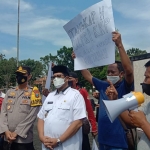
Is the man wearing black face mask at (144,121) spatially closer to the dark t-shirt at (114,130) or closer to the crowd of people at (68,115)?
the crowd of people at (68,115)

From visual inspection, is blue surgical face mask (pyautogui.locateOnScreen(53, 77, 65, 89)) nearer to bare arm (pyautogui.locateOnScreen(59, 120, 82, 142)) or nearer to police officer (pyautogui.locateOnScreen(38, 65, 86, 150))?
police officer (pyautogui.locateOnScreen(38, 65, 86, 150))

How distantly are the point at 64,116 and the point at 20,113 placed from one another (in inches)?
44.7

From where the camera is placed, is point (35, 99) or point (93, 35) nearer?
point (93, 35)

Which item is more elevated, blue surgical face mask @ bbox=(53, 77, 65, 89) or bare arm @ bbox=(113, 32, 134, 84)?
bare arm @ bbox=(113, 32, 134, 84)

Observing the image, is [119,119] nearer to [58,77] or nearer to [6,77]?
[58,77]

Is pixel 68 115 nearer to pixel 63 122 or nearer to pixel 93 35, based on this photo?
pixel 63 122

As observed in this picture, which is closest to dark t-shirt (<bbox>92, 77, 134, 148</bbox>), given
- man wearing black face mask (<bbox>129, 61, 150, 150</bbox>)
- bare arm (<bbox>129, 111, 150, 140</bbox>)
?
man wearing black face mask (<bbox>129, 61, 150, 150</bbox>)

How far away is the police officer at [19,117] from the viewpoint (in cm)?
466

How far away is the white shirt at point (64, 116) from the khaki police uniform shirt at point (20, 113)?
2.66 ft

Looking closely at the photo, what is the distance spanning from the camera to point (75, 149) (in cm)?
388

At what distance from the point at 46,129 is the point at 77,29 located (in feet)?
4.58

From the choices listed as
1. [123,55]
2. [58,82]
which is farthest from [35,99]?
[123,55]

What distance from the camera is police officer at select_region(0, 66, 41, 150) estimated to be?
15.3 feet

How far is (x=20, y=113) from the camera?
4.72m
